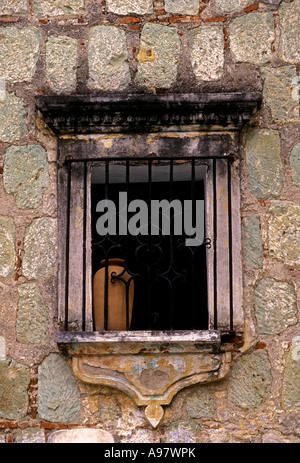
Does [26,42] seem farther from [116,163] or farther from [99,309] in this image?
[99,309]

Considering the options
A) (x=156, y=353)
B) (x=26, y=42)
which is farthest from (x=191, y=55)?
(x=156, y=353)

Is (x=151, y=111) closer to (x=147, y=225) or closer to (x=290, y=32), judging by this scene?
(x=147, y=225)

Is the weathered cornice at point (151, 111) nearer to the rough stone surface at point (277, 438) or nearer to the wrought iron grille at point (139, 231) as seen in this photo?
the wrought iron grille at point (139, 231)

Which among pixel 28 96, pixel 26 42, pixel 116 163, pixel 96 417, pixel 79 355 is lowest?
pixel 96 417

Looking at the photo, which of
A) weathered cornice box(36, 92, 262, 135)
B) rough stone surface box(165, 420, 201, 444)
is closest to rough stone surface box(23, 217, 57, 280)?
weathered cornice box(36, 92, 262, 135)

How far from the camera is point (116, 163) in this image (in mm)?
5352

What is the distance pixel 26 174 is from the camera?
17.6 ft

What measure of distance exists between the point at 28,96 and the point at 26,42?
384 millimetres

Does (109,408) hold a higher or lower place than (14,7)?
lower

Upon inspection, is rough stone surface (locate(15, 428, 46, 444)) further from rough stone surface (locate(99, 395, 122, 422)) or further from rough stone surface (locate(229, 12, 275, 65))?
rough stone surface (locate(229, 12, 275, 65))

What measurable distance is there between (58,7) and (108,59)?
1.71ft

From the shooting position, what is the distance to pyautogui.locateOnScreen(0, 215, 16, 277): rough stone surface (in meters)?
5.23

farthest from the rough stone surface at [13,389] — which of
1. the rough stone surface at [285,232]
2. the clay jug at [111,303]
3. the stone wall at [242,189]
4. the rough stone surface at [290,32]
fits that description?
the rough stone surface at [290,32]

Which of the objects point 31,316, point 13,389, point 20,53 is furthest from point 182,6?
point 13,389
